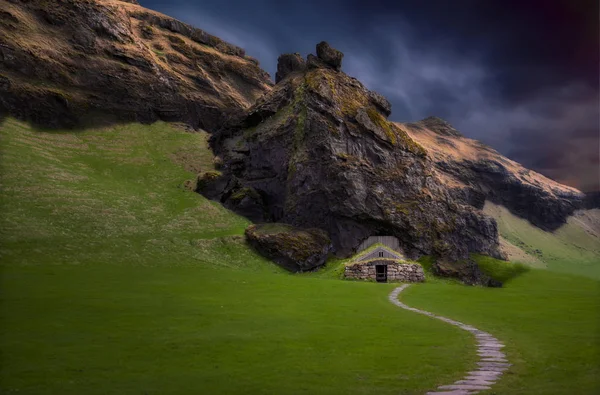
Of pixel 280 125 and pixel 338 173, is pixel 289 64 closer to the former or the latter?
pixel 280 125

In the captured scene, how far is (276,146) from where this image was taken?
126 m

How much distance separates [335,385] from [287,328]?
15134 mm

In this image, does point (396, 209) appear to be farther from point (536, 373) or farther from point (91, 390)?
point (91, 390)

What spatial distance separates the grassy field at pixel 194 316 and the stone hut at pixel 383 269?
4346 mm

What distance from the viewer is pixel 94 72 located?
147 metres

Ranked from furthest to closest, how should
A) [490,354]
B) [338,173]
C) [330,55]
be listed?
[330,55], [338,173], [490,354]

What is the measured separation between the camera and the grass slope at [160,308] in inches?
917

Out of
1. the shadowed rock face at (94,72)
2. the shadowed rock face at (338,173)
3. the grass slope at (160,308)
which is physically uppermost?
the shadowed rock face at (94,72)

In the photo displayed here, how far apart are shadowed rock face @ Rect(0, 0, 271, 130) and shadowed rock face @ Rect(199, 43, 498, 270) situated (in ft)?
130

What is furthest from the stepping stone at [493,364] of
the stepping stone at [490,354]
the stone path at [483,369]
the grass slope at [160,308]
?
the stepping stone at [490,354]

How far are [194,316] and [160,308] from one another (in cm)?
519

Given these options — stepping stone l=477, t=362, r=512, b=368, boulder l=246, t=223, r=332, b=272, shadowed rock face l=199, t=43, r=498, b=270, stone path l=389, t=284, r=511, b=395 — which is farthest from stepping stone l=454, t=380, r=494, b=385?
shadowed rock face l=199, t=43, r=498, b=270

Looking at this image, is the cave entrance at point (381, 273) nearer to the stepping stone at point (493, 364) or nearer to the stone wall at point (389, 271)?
the stone wall at point (389, 271)

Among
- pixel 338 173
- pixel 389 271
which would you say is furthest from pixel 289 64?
pixel 389 271
